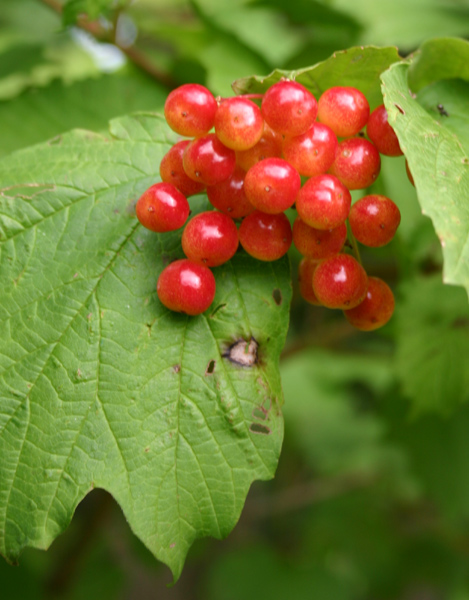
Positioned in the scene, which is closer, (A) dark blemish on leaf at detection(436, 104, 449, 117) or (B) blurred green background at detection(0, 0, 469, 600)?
(A) dark blemish on leaf at detection(436, 104, 449, 117)

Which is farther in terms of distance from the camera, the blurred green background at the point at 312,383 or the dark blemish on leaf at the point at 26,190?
the blurred green background at the point at 312,383

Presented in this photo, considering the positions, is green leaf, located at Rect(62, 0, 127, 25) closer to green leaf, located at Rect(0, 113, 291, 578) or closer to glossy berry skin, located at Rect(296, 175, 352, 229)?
green leaf, located at Rect(0, 113, 291, 578)

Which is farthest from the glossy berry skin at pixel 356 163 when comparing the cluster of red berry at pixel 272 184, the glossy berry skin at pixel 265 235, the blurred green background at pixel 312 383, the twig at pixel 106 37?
the twig at pixel 106 37

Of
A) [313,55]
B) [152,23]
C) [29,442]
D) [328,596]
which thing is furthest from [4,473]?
[328,596]

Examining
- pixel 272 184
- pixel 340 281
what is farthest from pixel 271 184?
pixel 340 281

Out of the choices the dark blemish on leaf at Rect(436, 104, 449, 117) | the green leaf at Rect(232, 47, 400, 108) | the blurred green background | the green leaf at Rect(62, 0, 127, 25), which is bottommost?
the blurred green background

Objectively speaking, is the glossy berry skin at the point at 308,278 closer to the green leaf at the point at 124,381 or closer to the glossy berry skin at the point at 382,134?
the green leaf at the point at 124,381

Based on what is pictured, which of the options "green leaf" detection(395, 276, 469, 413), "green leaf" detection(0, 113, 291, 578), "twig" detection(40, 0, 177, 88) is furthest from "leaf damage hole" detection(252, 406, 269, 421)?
"twig" detection(40, 0, 177, 88)
